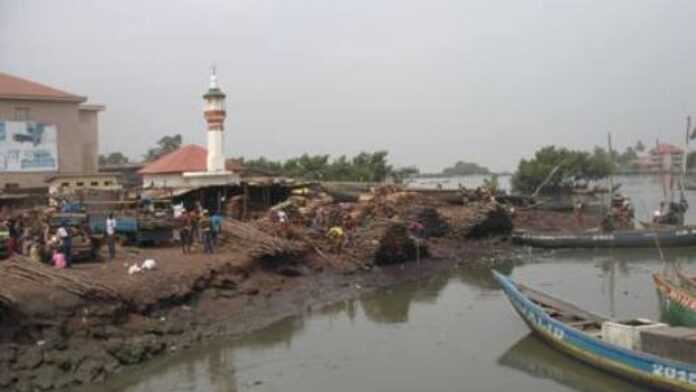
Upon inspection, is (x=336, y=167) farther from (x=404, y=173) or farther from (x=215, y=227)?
(x=215, y=227)

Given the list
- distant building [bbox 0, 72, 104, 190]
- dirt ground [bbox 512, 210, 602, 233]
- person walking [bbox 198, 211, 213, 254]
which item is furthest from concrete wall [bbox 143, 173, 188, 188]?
dirt ground [bbox 512, 210, 602, 233]

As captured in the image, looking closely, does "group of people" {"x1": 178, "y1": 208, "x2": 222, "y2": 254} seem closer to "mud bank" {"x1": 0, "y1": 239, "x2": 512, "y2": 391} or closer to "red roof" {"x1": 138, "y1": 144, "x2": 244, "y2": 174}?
"mud bank" {"x1": 0, "y1": 239, "x2": 512, "y2": 391}

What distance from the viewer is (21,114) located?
3491cm

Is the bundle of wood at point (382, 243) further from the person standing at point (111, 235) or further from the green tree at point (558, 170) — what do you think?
the green tree at point (558, 170)

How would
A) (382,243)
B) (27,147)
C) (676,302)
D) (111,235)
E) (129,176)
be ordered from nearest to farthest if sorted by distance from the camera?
(676,302)
(111,235)
(382,243)
(27,147)
(129,176)

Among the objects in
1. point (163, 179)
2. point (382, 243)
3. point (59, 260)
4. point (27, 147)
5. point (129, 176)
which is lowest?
point (382, 243)

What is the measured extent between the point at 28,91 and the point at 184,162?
1162cm

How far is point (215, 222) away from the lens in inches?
1074

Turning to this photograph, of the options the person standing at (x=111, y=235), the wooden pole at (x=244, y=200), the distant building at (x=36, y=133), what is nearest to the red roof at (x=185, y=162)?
the distant building at (x=36, y=133)

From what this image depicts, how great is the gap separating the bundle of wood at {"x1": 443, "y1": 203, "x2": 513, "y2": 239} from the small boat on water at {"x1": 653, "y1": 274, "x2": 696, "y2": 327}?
20099mm

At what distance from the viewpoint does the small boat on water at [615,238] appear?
38.8 metres

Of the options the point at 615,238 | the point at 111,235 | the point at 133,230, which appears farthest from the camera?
the point at 615,238

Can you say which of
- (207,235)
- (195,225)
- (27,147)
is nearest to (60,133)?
(27,147)

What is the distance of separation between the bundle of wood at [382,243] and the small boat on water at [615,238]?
1139 centimetres
